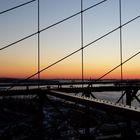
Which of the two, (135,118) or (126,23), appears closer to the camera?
(135,118)

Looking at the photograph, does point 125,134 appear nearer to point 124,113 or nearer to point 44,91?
point 44,91

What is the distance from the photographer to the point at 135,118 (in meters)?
2.35

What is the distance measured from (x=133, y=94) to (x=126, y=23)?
289cm

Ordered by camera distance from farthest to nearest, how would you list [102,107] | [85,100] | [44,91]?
1. [44,91]
2. [85,100]
3. [102,107]

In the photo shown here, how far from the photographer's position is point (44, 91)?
514 centimetres

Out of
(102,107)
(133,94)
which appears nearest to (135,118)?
(102,107)

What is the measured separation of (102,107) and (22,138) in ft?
59.0

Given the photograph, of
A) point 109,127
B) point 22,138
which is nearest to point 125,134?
point 22,138

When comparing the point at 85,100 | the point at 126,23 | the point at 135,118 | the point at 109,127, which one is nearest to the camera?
the point at 135,118

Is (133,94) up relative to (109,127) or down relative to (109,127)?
up

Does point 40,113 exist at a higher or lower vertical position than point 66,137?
higher

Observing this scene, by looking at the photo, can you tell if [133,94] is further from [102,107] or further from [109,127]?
[109,127]

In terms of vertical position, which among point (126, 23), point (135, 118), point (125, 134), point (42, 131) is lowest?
point (125, 134)

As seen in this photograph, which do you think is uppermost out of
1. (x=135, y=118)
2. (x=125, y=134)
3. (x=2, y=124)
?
(x=135, y=118)
